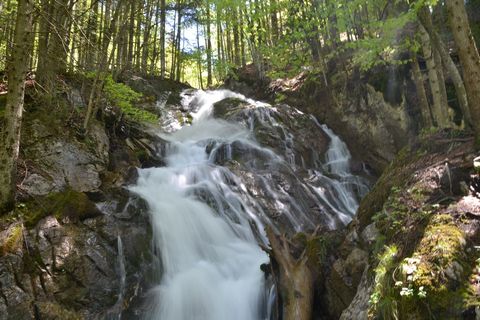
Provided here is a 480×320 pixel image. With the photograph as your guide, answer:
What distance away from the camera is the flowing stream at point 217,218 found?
636 cm

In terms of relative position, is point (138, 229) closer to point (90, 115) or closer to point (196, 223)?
point (196, 223)

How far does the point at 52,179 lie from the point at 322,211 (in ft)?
21.3

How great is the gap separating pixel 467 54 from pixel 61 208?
6578 mm

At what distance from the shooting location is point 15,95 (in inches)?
227

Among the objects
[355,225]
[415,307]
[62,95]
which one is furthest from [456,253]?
[62,95]

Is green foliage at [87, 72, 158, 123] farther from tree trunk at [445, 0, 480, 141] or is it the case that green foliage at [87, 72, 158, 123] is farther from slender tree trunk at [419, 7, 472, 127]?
tree trunk at [445, 0, 480, 141]

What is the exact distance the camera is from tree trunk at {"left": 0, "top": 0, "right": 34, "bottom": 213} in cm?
574

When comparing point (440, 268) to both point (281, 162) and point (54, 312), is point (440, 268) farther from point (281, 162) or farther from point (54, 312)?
point (281, 162)

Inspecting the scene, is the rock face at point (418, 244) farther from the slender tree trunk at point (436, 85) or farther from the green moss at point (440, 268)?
the slender tree trunk at point (436, 85)

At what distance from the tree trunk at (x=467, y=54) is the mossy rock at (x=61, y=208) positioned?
6206 millimetres

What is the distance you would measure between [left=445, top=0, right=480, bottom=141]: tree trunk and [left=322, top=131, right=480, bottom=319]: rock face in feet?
1.95

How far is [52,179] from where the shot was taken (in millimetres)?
7000

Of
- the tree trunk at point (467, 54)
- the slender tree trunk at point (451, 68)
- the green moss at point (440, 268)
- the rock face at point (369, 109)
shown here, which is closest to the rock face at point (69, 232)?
the green moss at point (440, 268)

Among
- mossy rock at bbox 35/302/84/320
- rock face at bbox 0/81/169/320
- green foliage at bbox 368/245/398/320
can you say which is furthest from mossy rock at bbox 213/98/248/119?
green foliage at bbox 368/245/398/320
